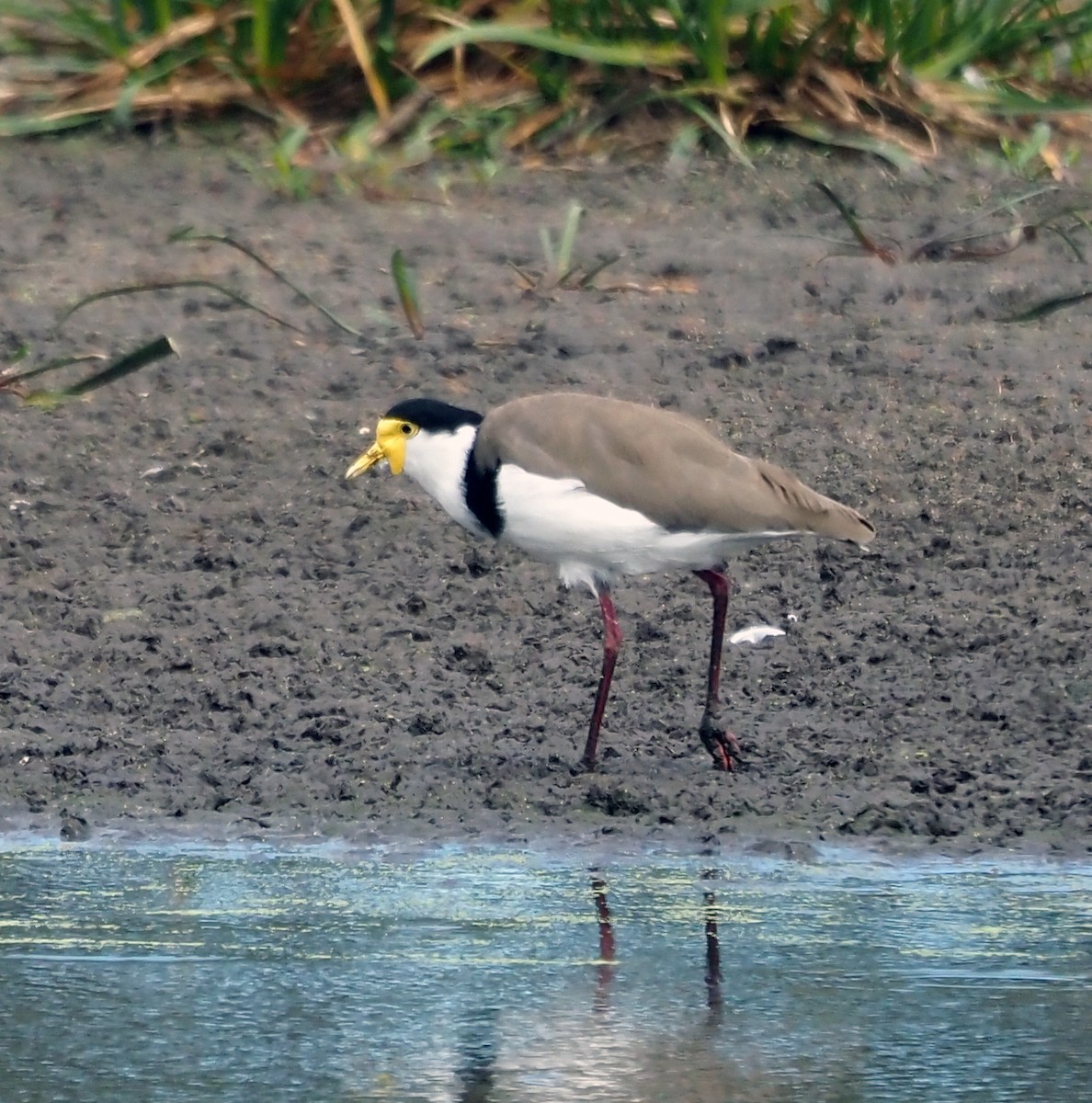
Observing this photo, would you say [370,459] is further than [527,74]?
No

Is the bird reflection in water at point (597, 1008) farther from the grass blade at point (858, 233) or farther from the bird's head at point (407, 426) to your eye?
the grass blade at point (858, 233)

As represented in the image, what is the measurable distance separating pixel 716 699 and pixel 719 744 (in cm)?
17

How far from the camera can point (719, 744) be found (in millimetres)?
5457

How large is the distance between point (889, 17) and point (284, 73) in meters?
2.60

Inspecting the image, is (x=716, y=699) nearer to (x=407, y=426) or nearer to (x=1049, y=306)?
(x=407, y=426)

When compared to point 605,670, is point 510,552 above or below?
above

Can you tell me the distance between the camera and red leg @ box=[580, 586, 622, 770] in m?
5.46

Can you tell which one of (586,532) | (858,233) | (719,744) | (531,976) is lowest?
(531,976)

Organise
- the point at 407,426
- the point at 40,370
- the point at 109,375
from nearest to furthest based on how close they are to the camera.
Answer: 1. the point at 407,426
2. the point at 109,375
3. the point at 40,370

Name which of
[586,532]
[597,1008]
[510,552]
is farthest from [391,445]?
[597,1008]

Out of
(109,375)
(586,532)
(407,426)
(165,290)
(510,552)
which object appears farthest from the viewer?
(165,290)

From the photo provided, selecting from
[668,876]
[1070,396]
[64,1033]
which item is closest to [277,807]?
[668,876]

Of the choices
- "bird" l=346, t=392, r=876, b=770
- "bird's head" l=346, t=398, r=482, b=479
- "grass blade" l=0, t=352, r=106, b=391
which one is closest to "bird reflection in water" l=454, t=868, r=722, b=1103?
"bird" l=346, t=392, r=876, b=770

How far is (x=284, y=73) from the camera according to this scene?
9750 millimetres
